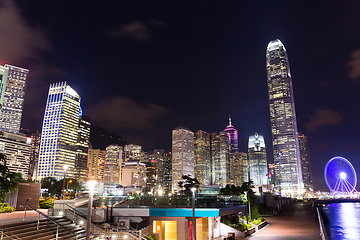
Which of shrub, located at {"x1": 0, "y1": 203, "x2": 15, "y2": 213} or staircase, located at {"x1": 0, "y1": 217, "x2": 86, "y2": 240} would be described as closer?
staircase, located at {"x1": 0, "y1": 217, "x2": 86, "y2": 240}

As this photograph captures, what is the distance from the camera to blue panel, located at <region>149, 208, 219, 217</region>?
29250 millimetres

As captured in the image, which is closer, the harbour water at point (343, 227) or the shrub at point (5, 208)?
the shrub at point (5, 208)

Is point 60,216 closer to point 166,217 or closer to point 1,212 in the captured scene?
point 1,212

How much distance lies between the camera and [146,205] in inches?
1209

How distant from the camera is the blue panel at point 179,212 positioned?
29.2 metres

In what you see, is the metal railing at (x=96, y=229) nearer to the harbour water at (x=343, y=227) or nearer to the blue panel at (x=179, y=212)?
the blue panel at (x=179, y=212)

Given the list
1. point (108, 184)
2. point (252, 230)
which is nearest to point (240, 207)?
point (252, 230)

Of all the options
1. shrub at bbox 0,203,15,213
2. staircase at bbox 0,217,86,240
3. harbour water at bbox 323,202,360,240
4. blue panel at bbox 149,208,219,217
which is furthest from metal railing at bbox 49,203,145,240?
harbour water at bbox 323,202,360,240

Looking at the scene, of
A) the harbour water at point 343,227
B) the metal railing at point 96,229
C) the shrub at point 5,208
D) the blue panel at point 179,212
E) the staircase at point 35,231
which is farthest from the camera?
the harbour water at point 343,227

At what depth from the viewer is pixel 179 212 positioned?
29.5 meters

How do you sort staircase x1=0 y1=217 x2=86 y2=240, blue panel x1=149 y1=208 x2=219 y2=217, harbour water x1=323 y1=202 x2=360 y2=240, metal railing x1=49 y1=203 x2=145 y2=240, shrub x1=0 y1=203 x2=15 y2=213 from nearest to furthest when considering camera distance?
1. staircase x1=0 y1=217 x2=86 y2=240
2. metal railing x1=49 y1=203 x2=145 y2=240
3. shrub x1=0 y1=203 x2=15 y2=213
4. blue panel x1=149 y1=208 x2=219 y2=217
5. harbour water x1=323 y1=202 x2=360 y2=240

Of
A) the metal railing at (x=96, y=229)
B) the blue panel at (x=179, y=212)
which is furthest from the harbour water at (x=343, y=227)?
the metal railing at (x=96, y=229)

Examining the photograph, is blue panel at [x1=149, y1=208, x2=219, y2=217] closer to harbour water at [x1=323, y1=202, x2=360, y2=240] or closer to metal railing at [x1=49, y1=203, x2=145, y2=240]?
metal railing at [x1=49, y1=203, x2=145, y2=240]

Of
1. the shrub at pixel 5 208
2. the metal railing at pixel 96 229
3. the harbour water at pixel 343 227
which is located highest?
the shrub at pixel 5 208
